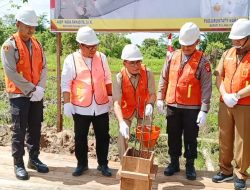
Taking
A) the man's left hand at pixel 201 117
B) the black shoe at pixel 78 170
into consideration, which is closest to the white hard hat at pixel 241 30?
the man's left hand at pixel 201 117

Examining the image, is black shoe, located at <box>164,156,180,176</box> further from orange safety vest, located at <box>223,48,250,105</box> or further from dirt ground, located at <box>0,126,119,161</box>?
dirt ground, located at <box>0,126,119,161</box>

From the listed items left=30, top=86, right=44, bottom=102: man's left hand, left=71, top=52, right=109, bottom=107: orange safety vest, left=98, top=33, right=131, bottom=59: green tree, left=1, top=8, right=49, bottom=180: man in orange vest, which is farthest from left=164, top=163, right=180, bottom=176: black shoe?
left=98, top=33, right=131, bottom=59: green tree

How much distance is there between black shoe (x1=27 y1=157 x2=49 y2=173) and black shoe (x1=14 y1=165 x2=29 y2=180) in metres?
0.21

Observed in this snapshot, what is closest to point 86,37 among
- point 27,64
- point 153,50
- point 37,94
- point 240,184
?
point 27,64

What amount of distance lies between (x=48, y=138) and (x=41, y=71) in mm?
1952

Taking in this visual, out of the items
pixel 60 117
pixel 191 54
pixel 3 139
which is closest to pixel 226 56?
pixel 191 54

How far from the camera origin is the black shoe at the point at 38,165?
434 cm

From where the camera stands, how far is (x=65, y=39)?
28016mm

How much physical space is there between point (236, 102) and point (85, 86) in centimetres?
151

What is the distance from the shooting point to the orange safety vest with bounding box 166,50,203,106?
12.8 ft

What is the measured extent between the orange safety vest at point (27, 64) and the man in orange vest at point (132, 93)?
836 mm

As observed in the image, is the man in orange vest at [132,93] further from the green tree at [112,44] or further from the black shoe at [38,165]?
the green tree at [112,44]

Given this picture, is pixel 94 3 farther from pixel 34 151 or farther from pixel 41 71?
pixel 34 151

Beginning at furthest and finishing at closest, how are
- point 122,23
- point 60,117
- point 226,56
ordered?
point 60,117 → point 122,23 → point 226,56
